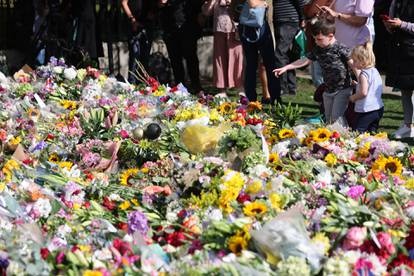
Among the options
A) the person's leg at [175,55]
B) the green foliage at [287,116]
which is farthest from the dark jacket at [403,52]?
the person's leg at [175,55]

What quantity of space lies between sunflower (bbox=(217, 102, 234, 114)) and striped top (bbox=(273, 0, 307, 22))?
9.02 ft

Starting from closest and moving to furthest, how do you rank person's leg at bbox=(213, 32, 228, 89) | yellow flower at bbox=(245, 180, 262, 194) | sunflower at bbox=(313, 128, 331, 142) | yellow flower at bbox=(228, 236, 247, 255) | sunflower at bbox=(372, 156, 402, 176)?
yellow flower at bbox=(228, 236, 247, 255) < yellow flower at bbox=(245, 180, 262, 194) < sunflower at bbox=(372, 156, 402, 176) < sunflower at bbox=(313, 128, 331, 142) < person's leg at bbox=(213, 32, 228, 89)

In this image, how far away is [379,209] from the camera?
115 inches

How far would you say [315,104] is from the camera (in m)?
8.59

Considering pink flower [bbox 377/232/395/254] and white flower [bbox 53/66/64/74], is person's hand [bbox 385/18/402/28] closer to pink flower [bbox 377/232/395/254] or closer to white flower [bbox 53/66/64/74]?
white flower [bbox 53/66/64/74]

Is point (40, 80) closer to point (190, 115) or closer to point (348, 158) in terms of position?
point (190, 115)

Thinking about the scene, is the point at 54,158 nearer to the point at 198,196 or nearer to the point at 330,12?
the point at 198,196

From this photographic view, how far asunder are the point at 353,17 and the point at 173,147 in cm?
299

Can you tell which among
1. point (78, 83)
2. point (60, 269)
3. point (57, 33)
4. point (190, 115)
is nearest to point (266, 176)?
point (60, 269)

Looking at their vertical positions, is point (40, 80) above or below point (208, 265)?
below

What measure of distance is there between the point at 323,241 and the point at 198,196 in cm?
74

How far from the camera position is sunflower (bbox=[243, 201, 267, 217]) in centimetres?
285

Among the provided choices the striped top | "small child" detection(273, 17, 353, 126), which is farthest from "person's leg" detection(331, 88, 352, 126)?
the striped top

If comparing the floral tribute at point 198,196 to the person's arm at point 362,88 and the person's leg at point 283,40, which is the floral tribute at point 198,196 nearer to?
the person's arm at point 362,88
